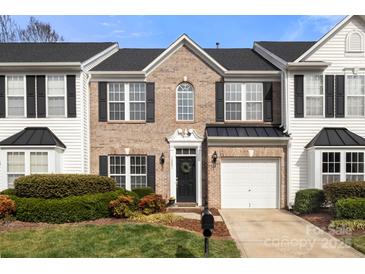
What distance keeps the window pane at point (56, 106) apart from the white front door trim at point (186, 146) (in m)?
4.98

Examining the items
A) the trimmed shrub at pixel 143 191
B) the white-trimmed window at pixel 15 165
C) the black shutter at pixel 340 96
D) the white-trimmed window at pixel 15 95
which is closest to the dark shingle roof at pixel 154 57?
the black shutter at pixel 340 96

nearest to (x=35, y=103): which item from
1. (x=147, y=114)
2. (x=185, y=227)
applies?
(x=147, y=114)

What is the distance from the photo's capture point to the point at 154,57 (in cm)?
2077

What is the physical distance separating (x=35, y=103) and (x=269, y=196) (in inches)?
445

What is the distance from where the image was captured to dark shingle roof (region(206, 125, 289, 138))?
57.8 feet

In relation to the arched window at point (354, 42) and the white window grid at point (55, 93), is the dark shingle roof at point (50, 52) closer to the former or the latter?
the white window grid at point (55, 93)

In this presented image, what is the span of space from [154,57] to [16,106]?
7313mm

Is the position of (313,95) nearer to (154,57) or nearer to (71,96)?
(154,57)

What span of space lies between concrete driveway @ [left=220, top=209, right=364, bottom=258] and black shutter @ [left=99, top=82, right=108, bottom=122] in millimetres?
7199

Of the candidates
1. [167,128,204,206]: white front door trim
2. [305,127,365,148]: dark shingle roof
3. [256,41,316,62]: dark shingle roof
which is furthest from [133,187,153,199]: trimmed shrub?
[256,41,316,62]: dark shingle roof

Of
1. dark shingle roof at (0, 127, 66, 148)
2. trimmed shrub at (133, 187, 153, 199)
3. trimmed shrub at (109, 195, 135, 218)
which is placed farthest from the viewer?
trimmed shrub at (133, 187, 153, 199)

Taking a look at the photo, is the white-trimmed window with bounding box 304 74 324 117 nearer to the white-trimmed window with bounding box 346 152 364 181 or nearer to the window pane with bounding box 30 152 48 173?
the white-trimmed window with bounding box 346 152 364 181

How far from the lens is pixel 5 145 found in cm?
1645

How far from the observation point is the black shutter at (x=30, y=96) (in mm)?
17547
